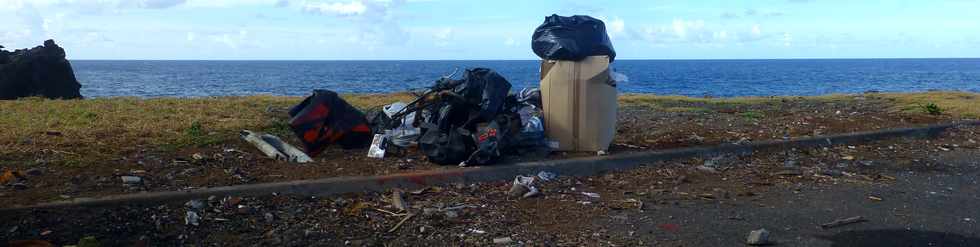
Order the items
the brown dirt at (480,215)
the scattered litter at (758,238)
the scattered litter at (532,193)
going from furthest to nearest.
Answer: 1. the scattered litter at (532,193)
2. the scattered litter at (758,238)
3. the brown dirt at (480,215)

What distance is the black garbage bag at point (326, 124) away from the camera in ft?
20.8

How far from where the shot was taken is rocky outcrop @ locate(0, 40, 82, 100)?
936 inches

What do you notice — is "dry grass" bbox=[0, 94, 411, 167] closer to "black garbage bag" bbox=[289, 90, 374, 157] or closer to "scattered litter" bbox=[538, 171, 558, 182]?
"black garbage bag" bbox=[289, 90, 374, 157]

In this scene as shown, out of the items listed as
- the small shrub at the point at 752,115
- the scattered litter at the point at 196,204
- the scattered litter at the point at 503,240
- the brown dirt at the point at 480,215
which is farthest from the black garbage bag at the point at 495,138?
the small shrub at the point at 752,115

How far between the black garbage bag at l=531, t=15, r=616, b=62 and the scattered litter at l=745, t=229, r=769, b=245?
2507 mm

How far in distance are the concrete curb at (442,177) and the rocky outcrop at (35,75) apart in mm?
21215

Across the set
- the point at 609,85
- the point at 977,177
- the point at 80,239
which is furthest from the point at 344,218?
the point at 977,177

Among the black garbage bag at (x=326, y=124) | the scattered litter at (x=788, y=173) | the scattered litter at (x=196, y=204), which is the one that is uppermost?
the black garbage bag at (x=326, y=124)

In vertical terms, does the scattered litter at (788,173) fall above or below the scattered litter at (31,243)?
below

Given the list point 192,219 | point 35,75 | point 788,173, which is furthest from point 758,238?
point 35,75

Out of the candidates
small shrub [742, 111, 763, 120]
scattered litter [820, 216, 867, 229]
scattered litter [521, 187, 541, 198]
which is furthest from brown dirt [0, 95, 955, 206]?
scattered litter [820, 216, 867, 229]

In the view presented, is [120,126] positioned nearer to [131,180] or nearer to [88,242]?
[131,180]

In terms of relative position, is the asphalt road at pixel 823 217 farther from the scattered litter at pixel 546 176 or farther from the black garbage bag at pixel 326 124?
the black garbage bag at pixel 326 124

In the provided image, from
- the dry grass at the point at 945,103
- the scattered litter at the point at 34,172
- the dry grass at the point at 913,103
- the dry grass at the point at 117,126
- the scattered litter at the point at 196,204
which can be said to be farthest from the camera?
the dry grass at the point at 913,103
